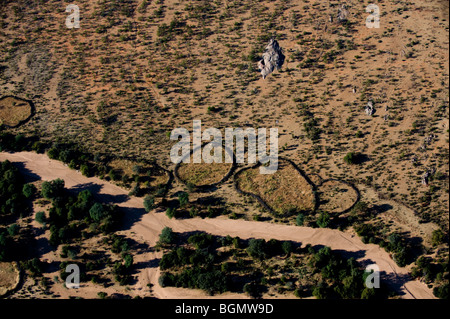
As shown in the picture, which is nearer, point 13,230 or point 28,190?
point 13,230

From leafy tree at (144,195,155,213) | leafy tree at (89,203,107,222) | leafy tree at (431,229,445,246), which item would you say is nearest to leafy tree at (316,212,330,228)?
leafy tree at (431,229,445,246)

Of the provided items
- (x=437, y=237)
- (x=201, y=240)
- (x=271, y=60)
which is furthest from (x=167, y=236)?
(x=437, y=237)

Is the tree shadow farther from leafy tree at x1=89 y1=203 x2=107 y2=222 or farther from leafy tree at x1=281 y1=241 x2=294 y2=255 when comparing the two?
leafy tree at x1=89 y1=203 x2=107 y2=222

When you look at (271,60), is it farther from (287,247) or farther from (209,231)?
(287,247)

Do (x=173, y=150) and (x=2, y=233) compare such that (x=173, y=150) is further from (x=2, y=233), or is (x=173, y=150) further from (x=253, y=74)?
(x=2, y=233)

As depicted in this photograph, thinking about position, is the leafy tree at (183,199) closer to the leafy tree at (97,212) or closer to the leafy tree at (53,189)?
the leafy tree at (97,212)

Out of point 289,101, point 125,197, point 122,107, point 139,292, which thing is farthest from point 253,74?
point 139,292
